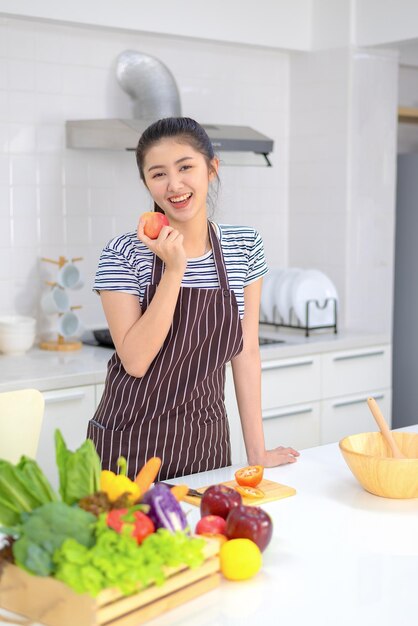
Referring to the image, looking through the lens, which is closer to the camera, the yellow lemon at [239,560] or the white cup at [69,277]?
the yellow lemon at [239,560]

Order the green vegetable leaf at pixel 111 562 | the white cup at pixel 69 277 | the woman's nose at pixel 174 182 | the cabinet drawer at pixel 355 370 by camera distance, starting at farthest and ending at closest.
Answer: the cabinet drawer at pixel 355 370 → the white cup at pixel 69 277 → the woman's nose at pixel 174 182 → the green vegetable leaf at pixel 111 562

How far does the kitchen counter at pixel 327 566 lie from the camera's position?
1296 mm

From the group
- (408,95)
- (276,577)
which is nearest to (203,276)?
(276,577)

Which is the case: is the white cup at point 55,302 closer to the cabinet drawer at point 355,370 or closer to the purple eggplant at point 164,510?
the cabinet drawer at point 355,370

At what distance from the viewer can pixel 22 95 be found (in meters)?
3.62

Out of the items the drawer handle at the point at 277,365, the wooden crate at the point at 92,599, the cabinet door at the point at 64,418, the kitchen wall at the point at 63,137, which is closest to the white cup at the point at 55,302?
the kitchen wall at the point at 63,137

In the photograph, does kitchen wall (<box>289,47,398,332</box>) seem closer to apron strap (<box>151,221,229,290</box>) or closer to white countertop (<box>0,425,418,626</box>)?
apron strap (<box>151,221,229,290</box>)

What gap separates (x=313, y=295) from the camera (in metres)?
4.06

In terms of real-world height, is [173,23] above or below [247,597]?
above

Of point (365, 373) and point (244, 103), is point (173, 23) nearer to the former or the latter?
point (244, 103)

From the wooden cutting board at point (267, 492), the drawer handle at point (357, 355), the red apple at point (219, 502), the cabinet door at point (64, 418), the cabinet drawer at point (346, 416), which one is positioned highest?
the red apple at point (219, 502)

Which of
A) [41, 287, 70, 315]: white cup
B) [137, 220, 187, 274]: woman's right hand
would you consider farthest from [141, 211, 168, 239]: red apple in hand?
[41, 287, 70, 315]: white cup

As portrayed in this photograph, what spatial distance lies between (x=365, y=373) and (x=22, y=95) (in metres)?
1.85

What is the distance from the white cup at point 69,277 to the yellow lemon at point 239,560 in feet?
7.66
